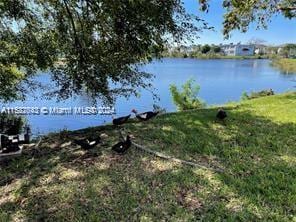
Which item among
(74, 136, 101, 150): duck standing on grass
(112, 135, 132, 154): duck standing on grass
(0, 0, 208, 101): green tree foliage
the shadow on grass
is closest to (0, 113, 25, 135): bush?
(0, 0, 208, 101): green tree foliage

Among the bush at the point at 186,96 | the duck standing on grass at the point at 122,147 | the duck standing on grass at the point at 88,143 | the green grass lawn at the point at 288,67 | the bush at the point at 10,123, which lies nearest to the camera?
the duck standing on grass at the point at 122,147

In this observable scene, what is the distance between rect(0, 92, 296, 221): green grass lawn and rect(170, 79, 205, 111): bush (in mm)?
8884

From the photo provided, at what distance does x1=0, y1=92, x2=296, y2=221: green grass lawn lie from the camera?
3154 millimetres

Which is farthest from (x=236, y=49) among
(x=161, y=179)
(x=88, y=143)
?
(x=161, y=179)

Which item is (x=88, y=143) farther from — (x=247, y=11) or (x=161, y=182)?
(x=247, y=11)

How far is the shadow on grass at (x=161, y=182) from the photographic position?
3.15m

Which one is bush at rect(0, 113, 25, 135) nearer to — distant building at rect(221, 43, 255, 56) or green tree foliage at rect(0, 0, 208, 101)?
green tree foliage at rect(0, 0, 208, 101)

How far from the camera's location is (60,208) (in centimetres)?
326

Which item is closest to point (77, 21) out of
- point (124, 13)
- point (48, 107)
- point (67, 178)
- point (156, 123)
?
point (124, 13)

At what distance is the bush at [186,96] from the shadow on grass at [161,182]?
30.1 ft

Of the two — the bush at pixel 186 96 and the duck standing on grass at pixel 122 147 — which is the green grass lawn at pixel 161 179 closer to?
the duck standing on grass at pixel 122 147

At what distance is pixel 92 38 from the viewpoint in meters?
5.61

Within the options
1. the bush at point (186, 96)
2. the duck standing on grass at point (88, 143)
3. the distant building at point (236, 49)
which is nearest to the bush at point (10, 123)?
the duck standing on grass at point (88, 143)

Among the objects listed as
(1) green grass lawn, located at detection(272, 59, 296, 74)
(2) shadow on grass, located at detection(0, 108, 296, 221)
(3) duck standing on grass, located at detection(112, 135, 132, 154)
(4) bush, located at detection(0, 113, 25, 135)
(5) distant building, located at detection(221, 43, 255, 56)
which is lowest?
(4) bush, located at detection(0, 113, 25, 135)
